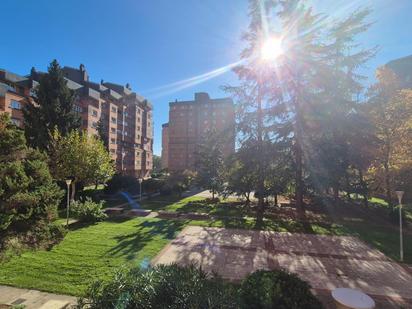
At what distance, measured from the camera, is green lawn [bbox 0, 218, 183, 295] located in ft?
22.9

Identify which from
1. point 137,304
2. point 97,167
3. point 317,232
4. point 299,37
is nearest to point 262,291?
point 137,304

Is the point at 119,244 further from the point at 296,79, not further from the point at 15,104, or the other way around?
the point at 15,104

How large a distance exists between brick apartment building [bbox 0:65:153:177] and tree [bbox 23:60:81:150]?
985 centimetres

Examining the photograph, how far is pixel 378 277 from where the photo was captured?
26.7ft

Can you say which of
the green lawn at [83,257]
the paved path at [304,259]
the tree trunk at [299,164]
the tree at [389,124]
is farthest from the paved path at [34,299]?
the tree at [389,124]

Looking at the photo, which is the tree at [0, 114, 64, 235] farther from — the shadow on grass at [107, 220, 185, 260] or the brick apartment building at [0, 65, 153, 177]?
Result: the brick apartment building at [0, 65, 153, 177]

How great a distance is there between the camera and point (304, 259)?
31.2 feet

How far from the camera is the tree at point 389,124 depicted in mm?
16578

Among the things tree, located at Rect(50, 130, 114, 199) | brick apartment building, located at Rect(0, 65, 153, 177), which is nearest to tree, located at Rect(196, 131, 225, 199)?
tree, located at Rect(50, 130, 114, 199)

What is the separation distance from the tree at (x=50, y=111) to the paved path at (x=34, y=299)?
1822 centimetres

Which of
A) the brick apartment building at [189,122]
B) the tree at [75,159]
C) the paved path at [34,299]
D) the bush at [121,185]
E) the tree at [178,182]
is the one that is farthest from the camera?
the brick apartment building at [189,122]

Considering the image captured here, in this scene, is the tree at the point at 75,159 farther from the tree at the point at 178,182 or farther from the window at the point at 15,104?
the window at the point at 15,104

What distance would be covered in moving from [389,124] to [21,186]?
70.7 ft

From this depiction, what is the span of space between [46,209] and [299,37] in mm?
16935
